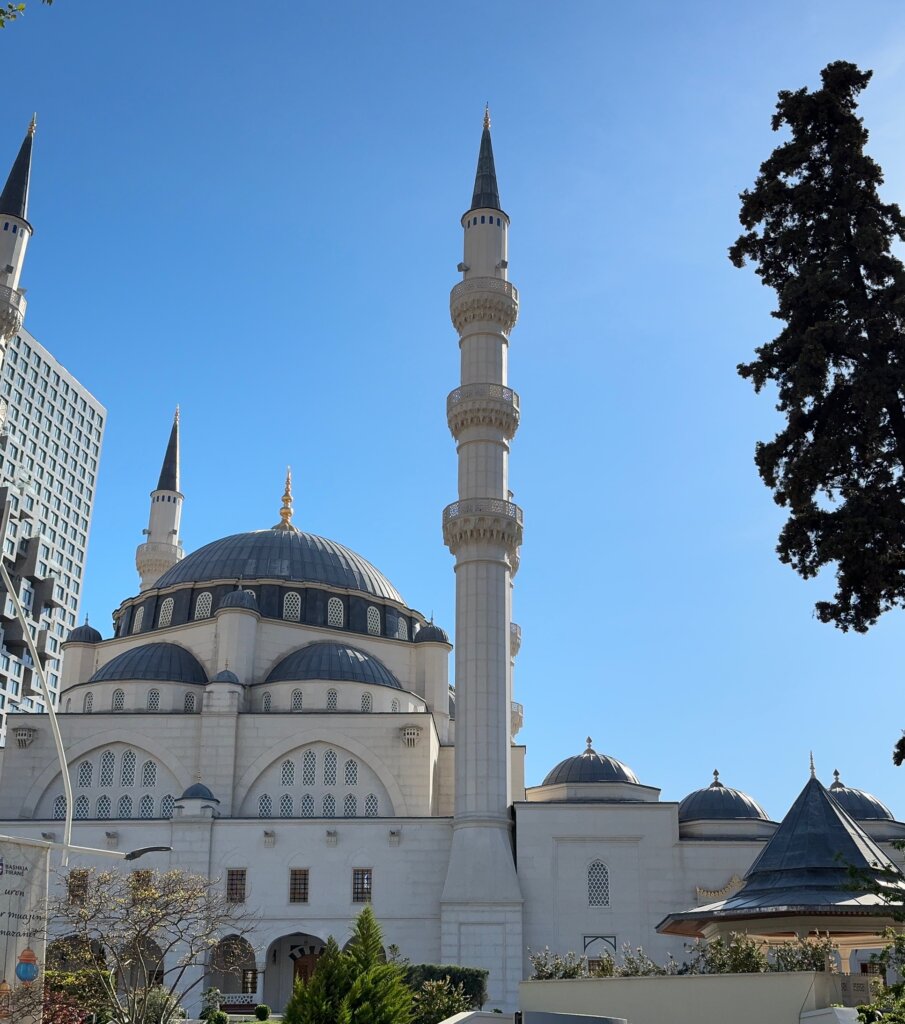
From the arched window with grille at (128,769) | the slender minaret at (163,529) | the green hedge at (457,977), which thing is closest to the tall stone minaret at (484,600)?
the green hedge at (457,977)

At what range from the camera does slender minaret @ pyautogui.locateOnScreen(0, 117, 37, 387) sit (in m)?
34.8

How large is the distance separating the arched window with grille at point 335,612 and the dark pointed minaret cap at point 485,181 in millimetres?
13712

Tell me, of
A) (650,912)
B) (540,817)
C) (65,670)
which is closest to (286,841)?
(540,817)

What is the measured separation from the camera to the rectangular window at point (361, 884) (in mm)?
32312

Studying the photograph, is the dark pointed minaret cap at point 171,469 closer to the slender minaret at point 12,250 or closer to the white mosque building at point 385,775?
the white mosque building at point 385,775

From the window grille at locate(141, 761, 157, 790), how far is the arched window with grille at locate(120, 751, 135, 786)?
0.92ft

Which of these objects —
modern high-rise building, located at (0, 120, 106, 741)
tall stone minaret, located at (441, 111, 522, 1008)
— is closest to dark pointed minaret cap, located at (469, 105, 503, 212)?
tall stone minaret, located at (441, 111, 522, 1008)

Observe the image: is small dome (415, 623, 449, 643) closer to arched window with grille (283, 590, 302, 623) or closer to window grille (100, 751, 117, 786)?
arched window with grille (283, 590, 302, 623)

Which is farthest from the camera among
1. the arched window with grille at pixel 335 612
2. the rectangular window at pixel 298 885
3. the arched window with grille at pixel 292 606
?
the arched window with grille at pixel 335 612

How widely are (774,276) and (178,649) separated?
2705 cm

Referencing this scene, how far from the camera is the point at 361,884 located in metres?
32.5

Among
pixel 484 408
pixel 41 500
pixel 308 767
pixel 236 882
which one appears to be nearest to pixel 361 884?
pixel 236 882

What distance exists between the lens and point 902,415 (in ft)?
47.6

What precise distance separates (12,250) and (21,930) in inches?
1027
